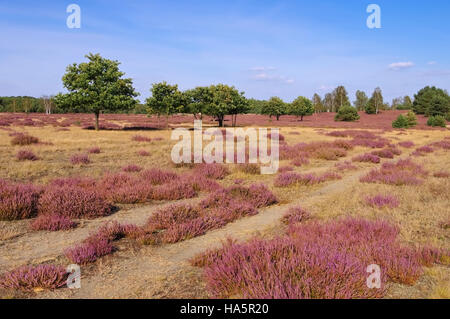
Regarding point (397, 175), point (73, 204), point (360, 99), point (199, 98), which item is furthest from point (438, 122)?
point (360, 99)

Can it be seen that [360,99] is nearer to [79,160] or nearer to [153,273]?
[79,160]

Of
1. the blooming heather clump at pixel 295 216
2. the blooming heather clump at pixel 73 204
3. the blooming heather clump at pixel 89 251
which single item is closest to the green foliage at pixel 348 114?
the blooming heather clump at pixel 295 216

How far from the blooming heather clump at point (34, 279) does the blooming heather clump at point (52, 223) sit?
2.07 m

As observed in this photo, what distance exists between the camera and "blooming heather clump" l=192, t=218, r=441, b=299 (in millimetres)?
3260

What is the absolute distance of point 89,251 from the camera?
183 inches

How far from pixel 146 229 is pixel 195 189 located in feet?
12.3

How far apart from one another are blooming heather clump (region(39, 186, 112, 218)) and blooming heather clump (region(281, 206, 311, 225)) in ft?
13.9

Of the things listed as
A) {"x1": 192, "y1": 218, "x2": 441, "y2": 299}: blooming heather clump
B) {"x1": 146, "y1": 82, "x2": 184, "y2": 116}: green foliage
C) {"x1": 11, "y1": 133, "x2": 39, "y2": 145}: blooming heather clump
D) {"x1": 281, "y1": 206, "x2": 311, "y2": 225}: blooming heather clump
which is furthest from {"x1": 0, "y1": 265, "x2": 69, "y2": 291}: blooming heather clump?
{"x1": 146, "y1": 82, "x2": 184, "y2": 116}: green foliage

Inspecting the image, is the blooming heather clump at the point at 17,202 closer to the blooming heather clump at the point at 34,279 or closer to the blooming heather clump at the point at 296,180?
Answer: the blooming heather clump at the point at 34,279

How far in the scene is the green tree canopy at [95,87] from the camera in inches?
1188

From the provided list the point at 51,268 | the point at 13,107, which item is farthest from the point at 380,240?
the point at 13,107

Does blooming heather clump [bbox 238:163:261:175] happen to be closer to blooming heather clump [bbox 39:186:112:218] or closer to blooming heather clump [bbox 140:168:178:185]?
blooming heather clump [bbox 140:168:178:185]

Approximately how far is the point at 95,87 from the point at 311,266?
32219 mm
